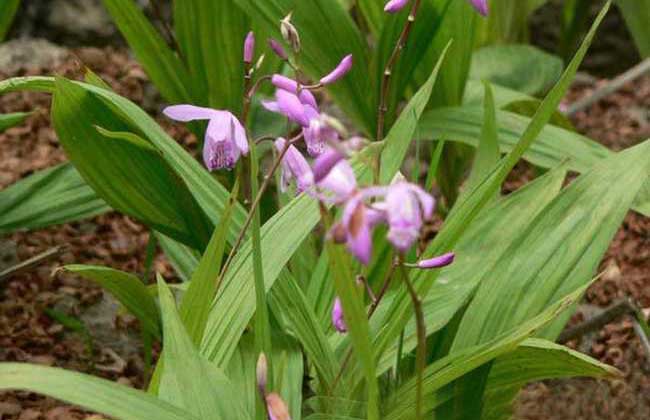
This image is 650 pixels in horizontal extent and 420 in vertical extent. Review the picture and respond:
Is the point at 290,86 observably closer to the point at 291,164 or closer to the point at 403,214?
the point at 291,164

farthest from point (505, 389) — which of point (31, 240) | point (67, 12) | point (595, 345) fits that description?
point (67, 12)

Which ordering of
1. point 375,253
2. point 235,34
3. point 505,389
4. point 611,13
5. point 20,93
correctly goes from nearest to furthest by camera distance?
point 505,389
point 375,253
point 235,34
point 20,93
point 611,13

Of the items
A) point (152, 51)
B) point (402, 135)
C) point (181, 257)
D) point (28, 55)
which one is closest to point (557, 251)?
point (402, 135)

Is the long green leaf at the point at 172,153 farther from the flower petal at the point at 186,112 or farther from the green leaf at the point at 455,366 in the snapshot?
the green leaf at the point at 455,366

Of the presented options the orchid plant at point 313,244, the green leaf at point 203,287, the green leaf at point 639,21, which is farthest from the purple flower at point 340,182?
the green leaf at point 639,21

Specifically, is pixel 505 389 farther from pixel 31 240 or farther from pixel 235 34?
pixel 31 240
